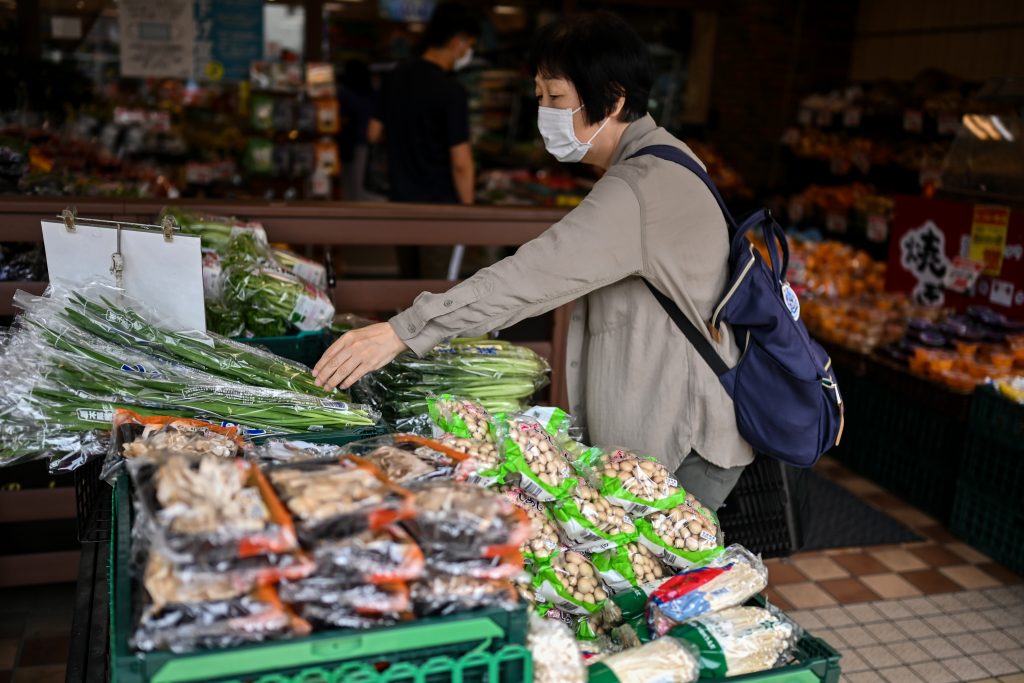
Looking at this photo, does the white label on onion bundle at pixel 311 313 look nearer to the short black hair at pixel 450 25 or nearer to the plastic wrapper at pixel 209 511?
the plastic wrapper at pixel 209 511

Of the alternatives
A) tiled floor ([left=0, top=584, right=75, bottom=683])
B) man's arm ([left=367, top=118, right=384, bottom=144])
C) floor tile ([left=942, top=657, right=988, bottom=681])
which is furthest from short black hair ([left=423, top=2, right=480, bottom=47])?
floor tile ([left=942, top=657, right=988, bottom=681])

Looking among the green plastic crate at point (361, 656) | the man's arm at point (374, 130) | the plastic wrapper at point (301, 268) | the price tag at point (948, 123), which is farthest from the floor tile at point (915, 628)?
the man's arm at point (374, 130)

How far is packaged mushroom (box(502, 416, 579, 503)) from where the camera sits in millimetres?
1699

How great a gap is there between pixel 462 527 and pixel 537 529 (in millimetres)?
427

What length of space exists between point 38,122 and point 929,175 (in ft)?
19.0

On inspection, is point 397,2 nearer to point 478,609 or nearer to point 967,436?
point 967,436

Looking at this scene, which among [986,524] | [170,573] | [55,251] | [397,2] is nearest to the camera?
[170,573]

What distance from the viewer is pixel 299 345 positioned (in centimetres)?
252

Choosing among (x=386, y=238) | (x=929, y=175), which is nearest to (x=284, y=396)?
(x=386, y=238)

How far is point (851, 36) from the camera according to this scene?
7.68 m

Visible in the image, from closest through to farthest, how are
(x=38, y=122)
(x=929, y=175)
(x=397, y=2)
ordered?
(x=929, y=175) < (x=38, y=122) < (x=397, y=2)

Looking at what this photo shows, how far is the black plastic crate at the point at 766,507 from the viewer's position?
2793 mm

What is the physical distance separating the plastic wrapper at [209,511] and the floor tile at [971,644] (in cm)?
297

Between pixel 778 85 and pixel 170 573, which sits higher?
pixel 778 85
